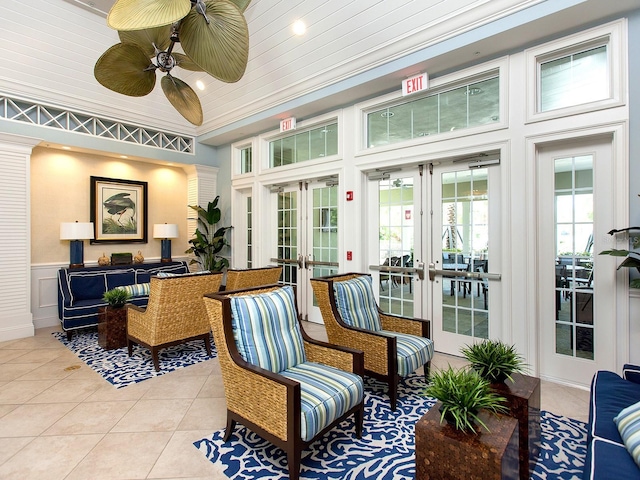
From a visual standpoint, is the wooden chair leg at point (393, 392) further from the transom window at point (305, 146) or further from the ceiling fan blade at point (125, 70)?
the transom window at point (305, 146)

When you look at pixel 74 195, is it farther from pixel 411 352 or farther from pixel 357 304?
pixel 411 352

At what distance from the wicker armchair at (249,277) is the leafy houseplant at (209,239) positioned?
229 centimetres

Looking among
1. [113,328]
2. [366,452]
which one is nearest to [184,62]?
[366,452]

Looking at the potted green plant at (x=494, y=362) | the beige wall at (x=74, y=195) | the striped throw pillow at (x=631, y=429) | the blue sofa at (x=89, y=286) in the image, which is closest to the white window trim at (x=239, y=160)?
the beige wall at (x=74, y=195)

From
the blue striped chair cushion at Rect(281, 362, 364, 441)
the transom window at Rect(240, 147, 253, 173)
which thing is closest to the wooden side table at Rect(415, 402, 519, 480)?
the blue striped chair cushion at Rect(281, 362, 364, 441)

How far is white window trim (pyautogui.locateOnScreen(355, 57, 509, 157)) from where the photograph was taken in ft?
11.2

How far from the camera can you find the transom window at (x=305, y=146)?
5.11 meters

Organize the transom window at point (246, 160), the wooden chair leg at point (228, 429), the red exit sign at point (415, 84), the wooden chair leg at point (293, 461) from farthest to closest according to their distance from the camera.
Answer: the transom window at point (246, 160), the red exit sign at point (415, 84), the wooden chair leg at point (228, 429), the wooden chair leg at point (293, 461)

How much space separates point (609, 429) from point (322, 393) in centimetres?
142

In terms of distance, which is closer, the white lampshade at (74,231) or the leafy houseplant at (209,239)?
the white lampshade at (74,231)

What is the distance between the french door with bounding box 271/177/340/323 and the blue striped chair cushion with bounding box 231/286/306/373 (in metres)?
2.64

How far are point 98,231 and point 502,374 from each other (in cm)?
618

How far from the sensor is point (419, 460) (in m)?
1.57

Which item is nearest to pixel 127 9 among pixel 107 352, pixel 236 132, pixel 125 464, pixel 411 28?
pixel 125 464
